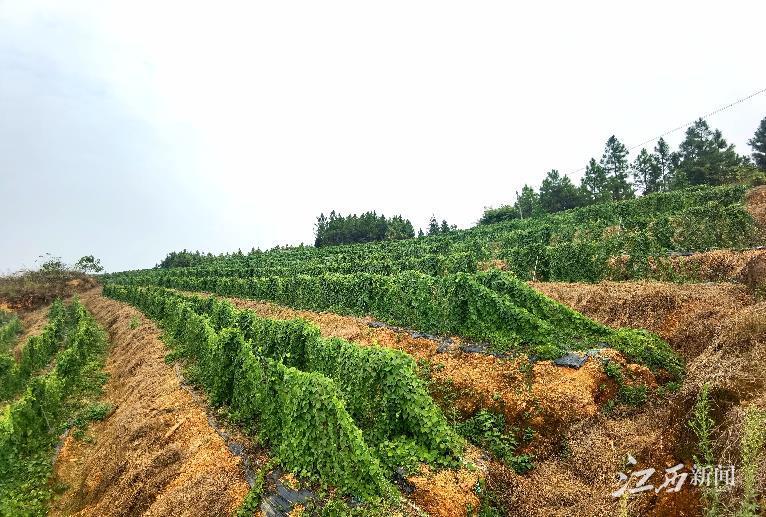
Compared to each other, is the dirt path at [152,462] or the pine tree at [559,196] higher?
the pine tree at [559,196]

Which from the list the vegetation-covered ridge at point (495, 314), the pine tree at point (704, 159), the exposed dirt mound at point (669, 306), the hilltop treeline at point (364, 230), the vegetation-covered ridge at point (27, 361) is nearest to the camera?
the vegetation-covered ridge at point (495, 314)

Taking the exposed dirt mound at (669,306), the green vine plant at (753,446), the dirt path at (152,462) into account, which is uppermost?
the exposed dirt mound at (669,306)

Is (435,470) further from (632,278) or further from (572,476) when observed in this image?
(632,278)

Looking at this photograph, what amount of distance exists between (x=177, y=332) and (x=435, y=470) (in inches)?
705

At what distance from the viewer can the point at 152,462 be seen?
34.7 ft

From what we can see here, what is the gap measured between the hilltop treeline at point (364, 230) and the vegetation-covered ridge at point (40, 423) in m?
63.6

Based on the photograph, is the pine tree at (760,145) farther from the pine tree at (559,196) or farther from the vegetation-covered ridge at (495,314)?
the vegetation-covered ridge at (495,314)

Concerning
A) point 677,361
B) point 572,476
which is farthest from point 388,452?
point 677,361

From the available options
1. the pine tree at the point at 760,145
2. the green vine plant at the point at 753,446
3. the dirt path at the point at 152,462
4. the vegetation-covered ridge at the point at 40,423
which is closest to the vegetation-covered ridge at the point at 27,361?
the vegetation-covered ridge at the point at 40,423

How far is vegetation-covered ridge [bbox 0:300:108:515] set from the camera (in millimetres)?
11406

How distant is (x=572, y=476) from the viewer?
26.8 feet

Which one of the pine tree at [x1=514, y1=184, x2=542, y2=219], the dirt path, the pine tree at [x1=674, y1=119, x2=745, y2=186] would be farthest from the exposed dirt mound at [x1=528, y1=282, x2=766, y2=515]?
the pine tree at [x1=514, y1=184, x2=542, y2=219]

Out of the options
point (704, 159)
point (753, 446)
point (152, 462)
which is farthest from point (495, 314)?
point (704, 159)

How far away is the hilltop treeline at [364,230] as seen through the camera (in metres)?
85.2
